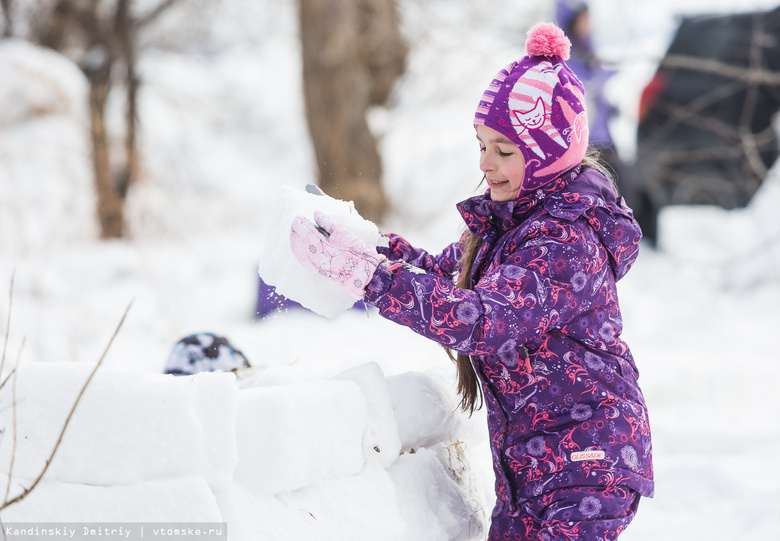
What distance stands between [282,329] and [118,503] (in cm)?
234

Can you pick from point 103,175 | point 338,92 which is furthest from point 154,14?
point 338,92

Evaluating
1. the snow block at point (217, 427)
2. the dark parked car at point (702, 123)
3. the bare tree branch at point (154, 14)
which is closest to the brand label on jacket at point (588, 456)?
the snow block at point (217, 427)

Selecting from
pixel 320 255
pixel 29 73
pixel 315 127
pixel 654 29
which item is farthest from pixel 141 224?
pixel 320 255

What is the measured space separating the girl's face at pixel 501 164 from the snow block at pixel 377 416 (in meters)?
0.50

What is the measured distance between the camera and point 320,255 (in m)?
1.46

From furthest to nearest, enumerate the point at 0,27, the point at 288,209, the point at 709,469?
the point at 0,27 → the point at 709,469 → the point at 288,209

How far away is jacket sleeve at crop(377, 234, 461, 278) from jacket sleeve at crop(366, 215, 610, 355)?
444 millimetres

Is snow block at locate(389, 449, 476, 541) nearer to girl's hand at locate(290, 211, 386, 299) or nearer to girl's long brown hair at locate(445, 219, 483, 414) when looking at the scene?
Answer: girl's long brown hair at locate(445, 219, 483, 414)

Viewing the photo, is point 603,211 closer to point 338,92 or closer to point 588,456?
point 588,456

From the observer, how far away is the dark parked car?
250 inches

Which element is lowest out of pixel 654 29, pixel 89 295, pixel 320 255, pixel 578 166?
pixel 89 295

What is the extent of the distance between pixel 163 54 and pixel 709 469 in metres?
10.8

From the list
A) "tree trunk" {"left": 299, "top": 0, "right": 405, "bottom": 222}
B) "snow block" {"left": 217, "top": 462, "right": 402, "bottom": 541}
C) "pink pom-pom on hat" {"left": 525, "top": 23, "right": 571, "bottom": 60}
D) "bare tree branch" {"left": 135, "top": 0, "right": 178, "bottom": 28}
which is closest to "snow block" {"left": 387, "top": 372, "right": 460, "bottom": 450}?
"snow block" {"left": 217, "top": 462, "right": 402, "bottom": 541}

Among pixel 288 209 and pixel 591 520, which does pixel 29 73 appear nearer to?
pixel 288 209
